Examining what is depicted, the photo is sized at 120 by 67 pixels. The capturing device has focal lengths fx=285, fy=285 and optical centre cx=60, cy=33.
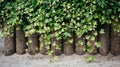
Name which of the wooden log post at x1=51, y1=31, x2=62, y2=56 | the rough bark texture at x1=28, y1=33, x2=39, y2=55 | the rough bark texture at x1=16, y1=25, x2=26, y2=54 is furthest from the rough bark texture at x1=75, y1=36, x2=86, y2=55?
the rough bark texture at x1=16, y1=25, x2=26, y2=54

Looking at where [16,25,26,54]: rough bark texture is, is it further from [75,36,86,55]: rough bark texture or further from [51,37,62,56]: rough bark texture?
[75,36,86,55]: rough bark texture

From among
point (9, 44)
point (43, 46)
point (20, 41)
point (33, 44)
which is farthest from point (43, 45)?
point (9, 44)

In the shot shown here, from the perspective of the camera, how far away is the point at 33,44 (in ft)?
15.9

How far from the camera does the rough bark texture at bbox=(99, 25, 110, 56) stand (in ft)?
15.4

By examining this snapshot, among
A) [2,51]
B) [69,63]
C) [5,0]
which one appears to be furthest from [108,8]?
[2,51]

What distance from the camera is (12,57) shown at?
192 inches

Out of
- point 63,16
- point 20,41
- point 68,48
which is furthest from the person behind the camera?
point 20,41

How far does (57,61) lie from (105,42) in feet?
2.79

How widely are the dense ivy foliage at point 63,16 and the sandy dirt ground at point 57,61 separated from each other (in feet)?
1.01

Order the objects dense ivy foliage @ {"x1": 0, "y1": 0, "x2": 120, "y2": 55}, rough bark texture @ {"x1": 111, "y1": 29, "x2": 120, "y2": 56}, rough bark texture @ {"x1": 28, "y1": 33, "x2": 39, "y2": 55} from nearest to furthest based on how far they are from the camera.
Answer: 1. dense ivy foliage @ {"x1": 0, "y1": 0, "x2": 120, "y2": 55}
2. rough bark texture @ {"x1": 111, "y1": 29, "x2": 120, "y2": 56}
3. rough bark texture @ {"x1": 28, "y1": 33, "x2": 39, "y2": 55}

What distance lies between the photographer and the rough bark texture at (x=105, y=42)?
4.69 meters

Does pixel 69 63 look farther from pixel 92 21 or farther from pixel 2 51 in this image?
pixel 2 51

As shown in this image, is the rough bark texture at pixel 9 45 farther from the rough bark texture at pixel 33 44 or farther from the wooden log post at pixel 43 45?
the wooden log post at pixel 43 45

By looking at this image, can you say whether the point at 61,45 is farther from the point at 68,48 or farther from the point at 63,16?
the point at 63,16
